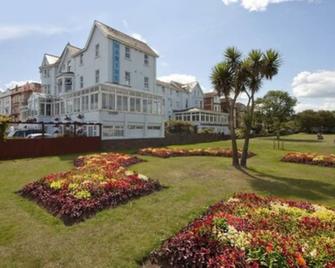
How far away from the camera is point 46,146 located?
21219 millimetres

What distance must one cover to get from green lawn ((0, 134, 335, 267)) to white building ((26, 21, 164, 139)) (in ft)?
49.9

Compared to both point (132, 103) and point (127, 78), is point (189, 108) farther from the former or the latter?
point (132, 103)

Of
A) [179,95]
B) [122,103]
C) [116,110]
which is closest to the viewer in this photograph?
[116,110]

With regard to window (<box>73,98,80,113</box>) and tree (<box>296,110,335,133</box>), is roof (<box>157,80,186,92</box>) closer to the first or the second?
window (<box>73,98,80,113</box>)

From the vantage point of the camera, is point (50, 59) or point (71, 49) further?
point (50, 59)

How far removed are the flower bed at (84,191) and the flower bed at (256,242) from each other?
2.94 metres

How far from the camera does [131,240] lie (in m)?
5.91

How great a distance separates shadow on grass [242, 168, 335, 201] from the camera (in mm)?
9677

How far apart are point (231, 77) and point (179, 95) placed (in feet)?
157

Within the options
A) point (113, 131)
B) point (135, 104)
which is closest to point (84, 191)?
point (113, 131)

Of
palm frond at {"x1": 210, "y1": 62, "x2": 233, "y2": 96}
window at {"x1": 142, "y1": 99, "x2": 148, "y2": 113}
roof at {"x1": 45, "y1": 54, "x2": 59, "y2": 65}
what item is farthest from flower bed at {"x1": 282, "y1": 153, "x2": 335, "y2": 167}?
roof at {"x1": 45, "y1": 54, "x2": 59, "y2": 65}

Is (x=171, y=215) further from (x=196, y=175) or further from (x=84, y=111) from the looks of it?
(x=84, y=111)

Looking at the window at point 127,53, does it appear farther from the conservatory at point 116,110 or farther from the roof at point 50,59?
the roof at point 50,59

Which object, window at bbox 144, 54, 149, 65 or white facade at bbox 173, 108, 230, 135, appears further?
white facade at bbox 173, 108, 230, 135
